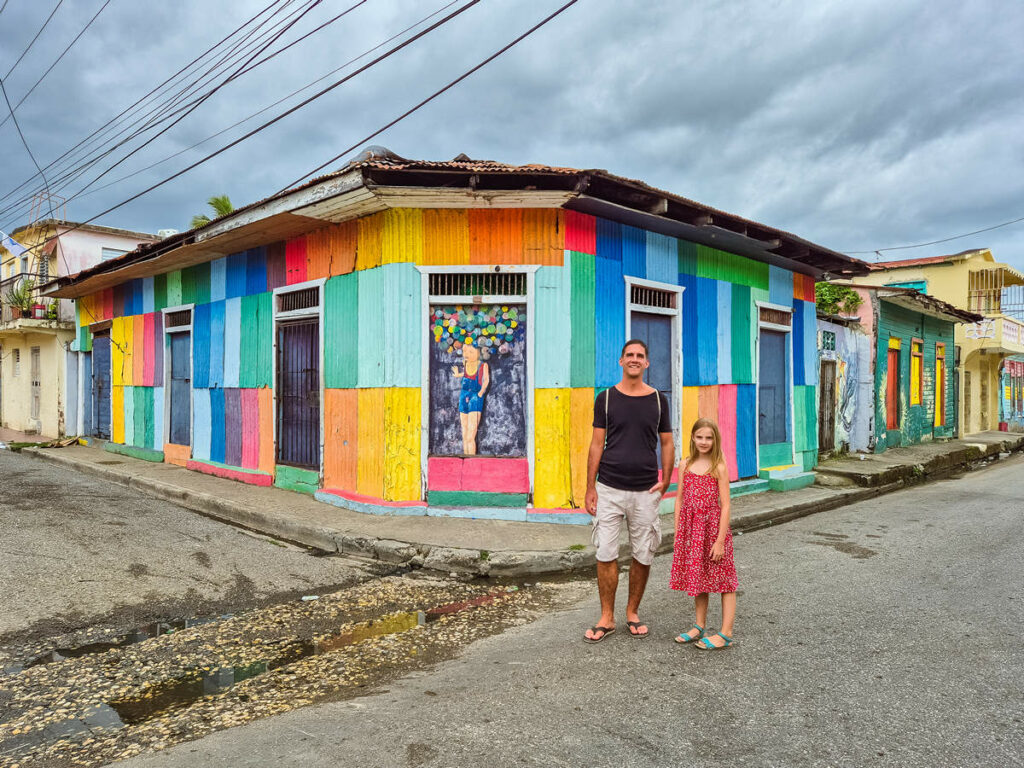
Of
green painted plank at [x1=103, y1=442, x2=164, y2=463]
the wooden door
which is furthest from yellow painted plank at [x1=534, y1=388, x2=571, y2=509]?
the wooden door

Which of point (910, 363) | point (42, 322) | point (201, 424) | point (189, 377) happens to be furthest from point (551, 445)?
point (42, 322)

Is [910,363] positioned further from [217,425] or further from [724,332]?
[217,425]

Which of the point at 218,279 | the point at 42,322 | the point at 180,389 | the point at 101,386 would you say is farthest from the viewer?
the point at 42,322

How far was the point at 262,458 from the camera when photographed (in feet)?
30.7

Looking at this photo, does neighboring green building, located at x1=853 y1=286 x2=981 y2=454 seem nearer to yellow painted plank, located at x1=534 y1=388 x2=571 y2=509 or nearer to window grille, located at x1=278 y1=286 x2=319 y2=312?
yellow painted plank, located at x1=534 y1=388 x2=571 y2=509

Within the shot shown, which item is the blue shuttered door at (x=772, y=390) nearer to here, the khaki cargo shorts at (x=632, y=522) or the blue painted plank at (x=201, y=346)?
the khaki cargo shorts at (x=632, y=522)

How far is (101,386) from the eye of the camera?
1415 centimetres

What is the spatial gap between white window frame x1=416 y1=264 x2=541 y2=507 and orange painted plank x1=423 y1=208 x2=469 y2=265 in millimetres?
109

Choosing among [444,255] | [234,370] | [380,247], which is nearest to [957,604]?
[444,255]

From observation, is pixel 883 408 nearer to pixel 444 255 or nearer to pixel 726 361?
pixel 726 361

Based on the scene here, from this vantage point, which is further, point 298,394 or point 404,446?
point 298,394

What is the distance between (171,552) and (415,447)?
258 centimetres

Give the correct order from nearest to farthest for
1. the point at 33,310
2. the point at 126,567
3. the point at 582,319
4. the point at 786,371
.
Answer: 1. the point at 126,567
2. the point at 582,319
3. the point at 786,371
4. the point at 33,310

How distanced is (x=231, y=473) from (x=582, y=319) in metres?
5.86
